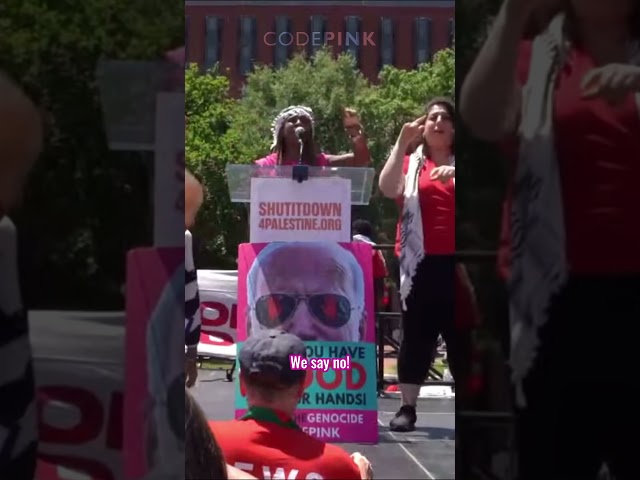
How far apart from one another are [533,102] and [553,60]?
9 cm

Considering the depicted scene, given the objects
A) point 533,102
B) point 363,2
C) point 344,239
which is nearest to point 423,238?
point 344,239

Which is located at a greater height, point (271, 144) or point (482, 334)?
point (271, 144)

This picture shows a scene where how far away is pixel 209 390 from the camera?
206 centimetres

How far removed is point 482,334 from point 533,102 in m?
0.47

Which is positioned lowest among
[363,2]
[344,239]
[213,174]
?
[344,239]

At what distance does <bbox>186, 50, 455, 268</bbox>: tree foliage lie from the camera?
2004 mm

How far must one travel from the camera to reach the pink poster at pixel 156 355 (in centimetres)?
211

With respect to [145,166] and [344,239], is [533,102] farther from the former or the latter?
[145,166]

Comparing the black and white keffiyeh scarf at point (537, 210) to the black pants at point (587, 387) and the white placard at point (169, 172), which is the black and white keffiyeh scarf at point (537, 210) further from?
the white placard at point (169, 172)

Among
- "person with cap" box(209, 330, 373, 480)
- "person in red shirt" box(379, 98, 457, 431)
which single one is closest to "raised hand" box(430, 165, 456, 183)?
"person in red shirt" box(379, 98, 457, 431)

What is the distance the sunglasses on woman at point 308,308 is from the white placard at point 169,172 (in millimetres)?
215

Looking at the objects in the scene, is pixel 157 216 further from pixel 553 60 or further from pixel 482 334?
pixel 553 60

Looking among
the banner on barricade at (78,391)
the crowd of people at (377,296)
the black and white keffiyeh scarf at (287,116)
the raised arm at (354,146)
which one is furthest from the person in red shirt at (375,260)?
the banner on barricade at (78,391)

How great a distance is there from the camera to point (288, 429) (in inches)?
80.7
